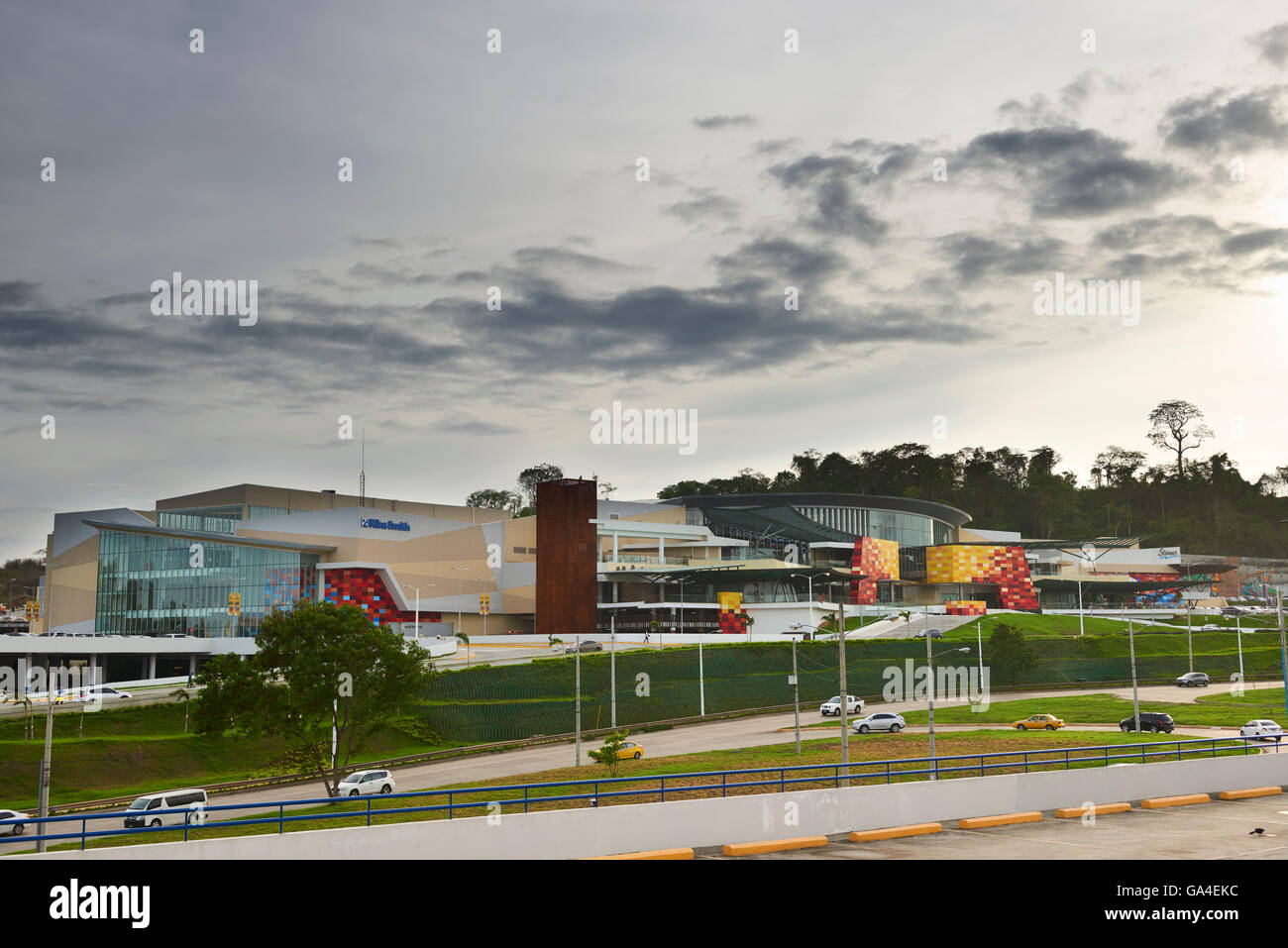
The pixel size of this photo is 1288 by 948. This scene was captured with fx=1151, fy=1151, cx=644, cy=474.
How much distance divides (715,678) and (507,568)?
59.3 m

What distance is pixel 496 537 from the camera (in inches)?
5763

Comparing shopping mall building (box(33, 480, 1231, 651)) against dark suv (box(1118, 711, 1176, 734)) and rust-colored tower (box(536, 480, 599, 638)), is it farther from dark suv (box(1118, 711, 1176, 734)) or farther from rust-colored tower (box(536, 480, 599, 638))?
dark suv (box(1118, 711, 1176, 734))

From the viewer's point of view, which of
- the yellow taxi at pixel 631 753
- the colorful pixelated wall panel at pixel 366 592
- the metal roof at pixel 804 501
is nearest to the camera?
the yellow taxi at pixel 631 753

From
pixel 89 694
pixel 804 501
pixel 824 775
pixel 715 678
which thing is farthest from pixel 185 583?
pixel 824 775

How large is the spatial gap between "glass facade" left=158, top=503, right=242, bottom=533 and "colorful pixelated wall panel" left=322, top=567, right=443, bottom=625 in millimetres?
40494

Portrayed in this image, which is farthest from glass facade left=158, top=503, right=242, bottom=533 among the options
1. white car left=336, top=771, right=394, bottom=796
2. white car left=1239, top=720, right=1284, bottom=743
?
white car left=1239, top=720, right=1284, bottom=743

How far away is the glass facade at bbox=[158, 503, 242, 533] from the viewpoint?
169500mm

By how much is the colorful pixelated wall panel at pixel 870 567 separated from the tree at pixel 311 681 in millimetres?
99975

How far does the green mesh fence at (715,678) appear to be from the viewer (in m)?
77.2

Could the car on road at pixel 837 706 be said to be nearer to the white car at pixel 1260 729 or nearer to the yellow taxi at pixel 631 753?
the yellow taxi at pixel 631 753

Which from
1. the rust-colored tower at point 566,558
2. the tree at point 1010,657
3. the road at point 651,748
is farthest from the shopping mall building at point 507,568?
the road at point 651,748

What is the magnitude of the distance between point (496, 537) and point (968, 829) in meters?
120
